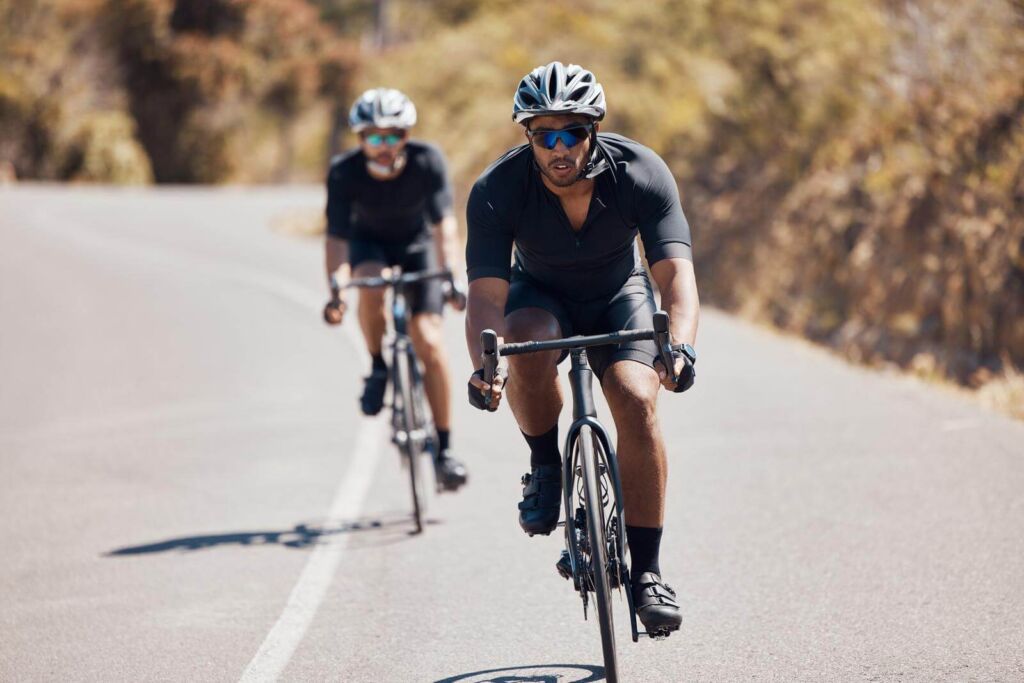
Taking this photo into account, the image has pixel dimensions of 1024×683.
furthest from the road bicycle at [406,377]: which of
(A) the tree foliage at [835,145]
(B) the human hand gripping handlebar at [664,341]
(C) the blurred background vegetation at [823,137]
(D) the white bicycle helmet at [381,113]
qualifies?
(A) the tree foliage at [835,145]

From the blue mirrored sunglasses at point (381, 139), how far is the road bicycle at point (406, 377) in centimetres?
75

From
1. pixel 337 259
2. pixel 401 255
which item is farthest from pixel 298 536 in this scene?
pixel 401 255

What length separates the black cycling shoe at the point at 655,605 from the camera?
185 inches

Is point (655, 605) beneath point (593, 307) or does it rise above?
beneath

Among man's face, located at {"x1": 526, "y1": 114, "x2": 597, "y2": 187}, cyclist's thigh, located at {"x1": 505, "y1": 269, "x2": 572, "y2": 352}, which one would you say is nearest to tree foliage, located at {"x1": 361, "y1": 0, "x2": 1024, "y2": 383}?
cyclist's thigh, located at {"x1": 505, "y1": 269, "x2": 572, "y2": 352}

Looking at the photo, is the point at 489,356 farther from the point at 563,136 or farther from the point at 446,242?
the point at 446,242

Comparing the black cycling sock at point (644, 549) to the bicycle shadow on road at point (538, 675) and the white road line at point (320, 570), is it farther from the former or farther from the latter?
the white road line at point (320, 570)

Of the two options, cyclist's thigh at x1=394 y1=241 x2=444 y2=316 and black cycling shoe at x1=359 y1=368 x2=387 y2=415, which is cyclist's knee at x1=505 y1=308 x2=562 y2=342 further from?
black cycling shoe at x1=359 y1=368 x2=387 y2=415

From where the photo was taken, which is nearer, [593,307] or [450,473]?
[593,307]

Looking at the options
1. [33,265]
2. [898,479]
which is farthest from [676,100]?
[898,479]

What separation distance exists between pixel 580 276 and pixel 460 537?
8.61ft

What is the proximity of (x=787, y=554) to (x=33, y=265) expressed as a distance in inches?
812

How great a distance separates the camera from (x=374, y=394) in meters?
8.32

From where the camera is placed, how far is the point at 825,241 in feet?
58.1
